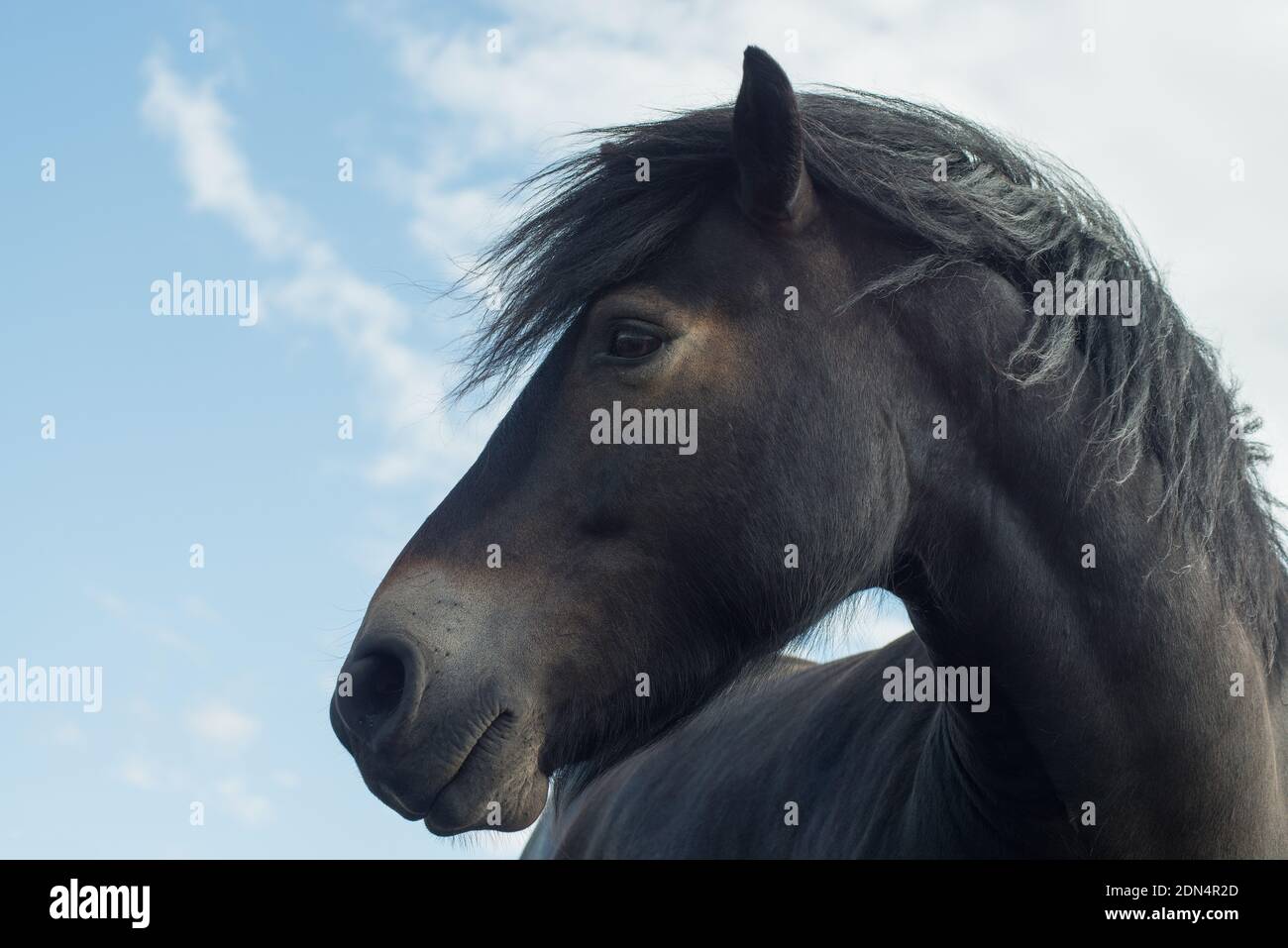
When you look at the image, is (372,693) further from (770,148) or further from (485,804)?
(770,148)

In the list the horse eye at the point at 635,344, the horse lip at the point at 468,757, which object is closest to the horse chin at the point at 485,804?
the horse lip at the point at 468,757

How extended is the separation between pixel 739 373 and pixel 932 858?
140cm

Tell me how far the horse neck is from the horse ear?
74 cm

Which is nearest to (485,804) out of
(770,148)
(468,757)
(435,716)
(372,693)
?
(468,757)

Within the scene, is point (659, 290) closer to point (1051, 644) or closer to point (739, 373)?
point (739, 373)

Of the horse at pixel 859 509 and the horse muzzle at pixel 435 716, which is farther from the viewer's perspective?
the horse at pixel 859 509

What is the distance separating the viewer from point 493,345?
3.29m

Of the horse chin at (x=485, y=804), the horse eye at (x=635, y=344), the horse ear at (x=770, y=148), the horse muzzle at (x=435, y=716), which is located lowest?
the horse chin at (x=485, y=804)

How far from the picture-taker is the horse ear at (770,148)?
9.46 feet

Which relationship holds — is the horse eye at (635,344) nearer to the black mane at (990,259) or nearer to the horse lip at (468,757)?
the black mane at (990,259)

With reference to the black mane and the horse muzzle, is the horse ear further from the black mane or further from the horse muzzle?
the horse muzzle

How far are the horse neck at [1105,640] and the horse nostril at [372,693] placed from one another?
51.7 inches

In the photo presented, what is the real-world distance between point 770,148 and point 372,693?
65.0 inches
